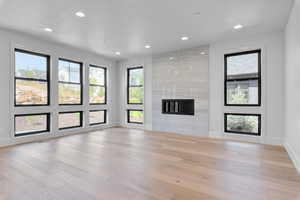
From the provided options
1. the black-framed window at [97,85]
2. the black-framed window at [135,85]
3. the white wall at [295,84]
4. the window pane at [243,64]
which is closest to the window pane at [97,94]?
the black-framed window at [97,85]

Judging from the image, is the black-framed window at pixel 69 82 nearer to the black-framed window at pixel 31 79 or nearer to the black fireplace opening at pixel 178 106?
the black-framed window at pixel 31 79

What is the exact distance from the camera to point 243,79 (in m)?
4.56

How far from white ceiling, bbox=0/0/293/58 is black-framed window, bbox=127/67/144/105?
1.95 metres

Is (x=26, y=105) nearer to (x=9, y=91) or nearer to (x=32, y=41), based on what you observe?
(x=9, y=91)

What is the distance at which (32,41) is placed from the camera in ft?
14.4

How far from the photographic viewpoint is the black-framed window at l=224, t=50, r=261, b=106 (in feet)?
14.4

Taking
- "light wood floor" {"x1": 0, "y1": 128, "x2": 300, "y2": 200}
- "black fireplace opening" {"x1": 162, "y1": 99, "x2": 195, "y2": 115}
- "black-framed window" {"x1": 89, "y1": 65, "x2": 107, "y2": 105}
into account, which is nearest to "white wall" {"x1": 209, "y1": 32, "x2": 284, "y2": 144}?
"light wood floor" {"x1": 0, "y1": 128, "x2": 300, "y2": 200}

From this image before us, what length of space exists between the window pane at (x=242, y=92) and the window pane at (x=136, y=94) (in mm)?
3195

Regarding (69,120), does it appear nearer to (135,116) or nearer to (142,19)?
(135,116)

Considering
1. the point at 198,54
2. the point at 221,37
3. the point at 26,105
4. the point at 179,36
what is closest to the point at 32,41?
the point at 26,105

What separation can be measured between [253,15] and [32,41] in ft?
17.8

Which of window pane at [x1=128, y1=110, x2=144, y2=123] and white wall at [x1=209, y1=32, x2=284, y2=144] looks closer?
white wall at [x1=209, y1=32, x2=284, y2=144]

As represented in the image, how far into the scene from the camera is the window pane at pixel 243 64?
4.43 metres

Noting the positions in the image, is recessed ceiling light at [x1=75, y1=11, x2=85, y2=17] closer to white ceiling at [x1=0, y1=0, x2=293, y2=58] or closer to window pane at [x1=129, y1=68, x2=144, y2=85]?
white ceiling at [x1=0, y1=0, x2=293, y2=58]
